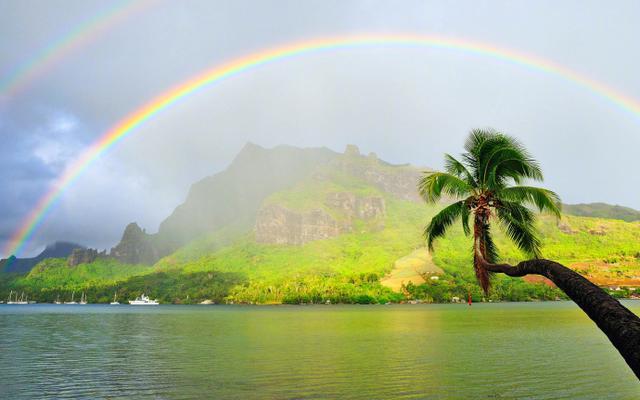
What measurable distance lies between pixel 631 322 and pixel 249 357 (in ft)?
130

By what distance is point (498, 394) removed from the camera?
86.6 ft

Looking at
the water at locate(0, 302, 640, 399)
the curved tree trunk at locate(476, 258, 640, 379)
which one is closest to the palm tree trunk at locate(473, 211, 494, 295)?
the curved tree trunk at locate(476, 258, 640, 379)

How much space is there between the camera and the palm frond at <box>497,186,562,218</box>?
21.1 metres

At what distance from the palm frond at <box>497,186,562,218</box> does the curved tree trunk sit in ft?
32.0

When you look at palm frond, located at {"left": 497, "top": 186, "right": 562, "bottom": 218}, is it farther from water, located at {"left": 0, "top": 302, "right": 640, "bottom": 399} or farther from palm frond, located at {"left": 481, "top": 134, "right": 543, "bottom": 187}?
water, located at {"left": 0, "top": 302, "right": 640, "bottom": 399}

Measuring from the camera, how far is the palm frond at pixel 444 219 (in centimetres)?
2188

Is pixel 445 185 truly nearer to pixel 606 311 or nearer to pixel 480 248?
pixel 480 248

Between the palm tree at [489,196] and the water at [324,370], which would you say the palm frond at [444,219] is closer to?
the palm tree at [489,196]

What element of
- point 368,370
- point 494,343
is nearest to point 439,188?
point 368,370

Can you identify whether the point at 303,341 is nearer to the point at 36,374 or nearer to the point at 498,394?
the point at 36,374

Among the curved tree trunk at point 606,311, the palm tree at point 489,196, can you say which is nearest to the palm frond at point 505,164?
the palm tree at point 489,196

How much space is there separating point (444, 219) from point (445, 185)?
6.14 ft

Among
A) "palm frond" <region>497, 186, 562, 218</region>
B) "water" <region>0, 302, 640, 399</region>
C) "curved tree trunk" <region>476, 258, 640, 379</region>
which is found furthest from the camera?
"water" <region>0, 302, 640, 399</region>

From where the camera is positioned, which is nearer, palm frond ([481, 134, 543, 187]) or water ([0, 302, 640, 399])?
palm frond ([481, 134, 543, 187])
